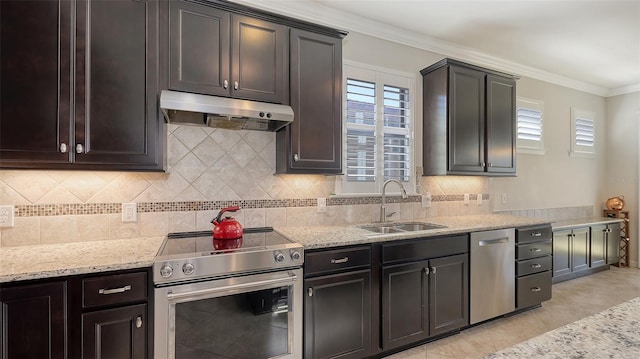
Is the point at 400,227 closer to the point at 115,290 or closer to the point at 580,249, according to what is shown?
the point at 115,290

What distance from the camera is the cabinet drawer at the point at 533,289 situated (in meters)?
3.02

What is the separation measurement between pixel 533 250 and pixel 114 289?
3.56m

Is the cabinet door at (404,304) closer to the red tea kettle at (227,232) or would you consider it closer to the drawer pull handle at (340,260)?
the drawer pull handle at (340,260)

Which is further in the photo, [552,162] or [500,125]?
[552,162]

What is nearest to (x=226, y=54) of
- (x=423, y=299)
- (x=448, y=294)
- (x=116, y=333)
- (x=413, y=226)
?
(x=116, y=333)

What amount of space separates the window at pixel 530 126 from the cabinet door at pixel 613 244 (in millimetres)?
1770

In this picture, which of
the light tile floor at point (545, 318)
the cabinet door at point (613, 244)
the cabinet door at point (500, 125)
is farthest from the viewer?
the cabinet door at point (613, 244)

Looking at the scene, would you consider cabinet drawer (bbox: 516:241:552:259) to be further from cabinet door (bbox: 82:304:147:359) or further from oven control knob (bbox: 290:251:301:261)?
cabinet door (bbox: 82:304:147:359)

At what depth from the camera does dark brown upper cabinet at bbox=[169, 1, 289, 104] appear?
6.57ft

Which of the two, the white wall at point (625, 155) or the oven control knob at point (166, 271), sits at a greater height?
the white wall at point (625, 155)

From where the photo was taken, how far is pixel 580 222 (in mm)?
4469

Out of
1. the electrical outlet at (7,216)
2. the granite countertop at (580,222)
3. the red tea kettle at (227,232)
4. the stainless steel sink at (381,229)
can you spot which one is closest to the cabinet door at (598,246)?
the granite countertop at (580,222)

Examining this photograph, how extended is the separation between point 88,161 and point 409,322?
96.8 inches

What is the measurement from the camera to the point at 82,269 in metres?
1.47
